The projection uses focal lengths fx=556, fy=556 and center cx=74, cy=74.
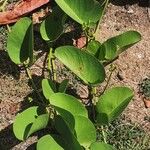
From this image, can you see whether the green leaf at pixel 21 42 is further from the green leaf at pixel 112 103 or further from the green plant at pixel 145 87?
the green plant at pixel 145 87

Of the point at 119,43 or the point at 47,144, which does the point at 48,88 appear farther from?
the point at 119,43

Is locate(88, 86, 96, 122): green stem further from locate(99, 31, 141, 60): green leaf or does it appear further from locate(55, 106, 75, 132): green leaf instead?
locate(55, 106, 75, 132): green leaf

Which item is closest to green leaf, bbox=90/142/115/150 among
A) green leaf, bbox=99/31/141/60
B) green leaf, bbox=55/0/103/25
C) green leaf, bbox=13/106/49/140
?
green leaf, bbox=13/106/49/140

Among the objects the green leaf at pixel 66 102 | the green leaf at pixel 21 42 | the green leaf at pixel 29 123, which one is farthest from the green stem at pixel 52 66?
the green leaf at pixel 66 102

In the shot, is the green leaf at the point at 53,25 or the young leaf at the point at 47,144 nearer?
the young leaf at the point at 47,144

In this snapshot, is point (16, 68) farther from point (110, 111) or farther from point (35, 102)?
point (110, 111)

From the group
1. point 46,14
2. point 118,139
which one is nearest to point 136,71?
point 118,139

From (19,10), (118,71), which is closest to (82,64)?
(118,71)
